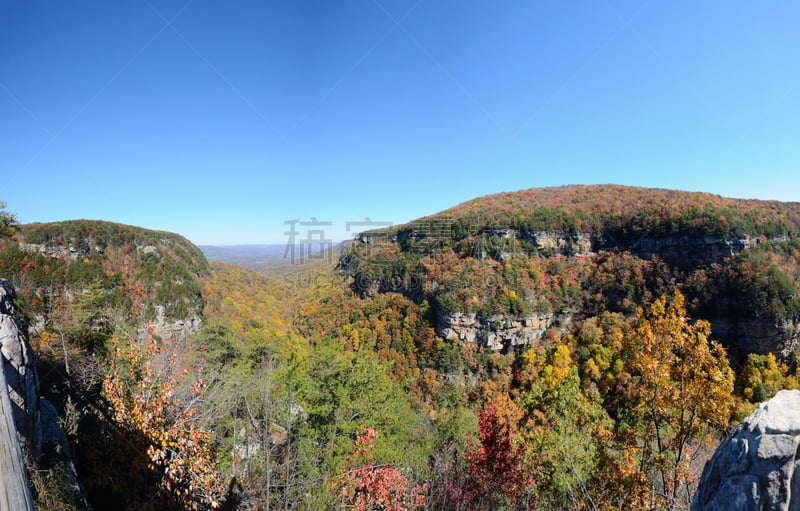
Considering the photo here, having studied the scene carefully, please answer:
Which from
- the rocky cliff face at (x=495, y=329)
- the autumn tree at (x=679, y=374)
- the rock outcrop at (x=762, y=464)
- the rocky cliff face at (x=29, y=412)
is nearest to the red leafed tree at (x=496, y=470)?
the autumn tree at (x=679, y=374)

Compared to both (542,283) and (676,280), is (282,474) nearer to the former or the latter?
(542,283)

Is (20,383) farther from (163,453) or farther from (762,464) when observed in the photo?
(762,464)

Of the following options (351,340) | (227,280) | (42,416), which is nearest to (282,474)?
(42,416)

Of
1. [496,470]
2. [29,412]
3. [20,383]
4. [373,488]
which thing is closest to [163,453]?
[29,412]

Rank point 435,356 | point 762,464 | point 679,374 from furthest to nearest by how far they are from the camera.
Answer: point 435,356, point 679,374, point 762,464

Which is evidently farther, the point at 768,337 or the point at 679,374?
the point at 768,337

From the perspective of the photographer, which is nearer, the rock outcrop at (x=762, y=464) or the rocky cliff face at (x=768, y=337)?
the rock outcrop at (x=762, y=464)

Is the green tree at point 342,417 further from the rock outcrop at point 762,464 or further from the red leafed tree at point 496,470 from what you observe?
the rock outcrop at point 762,464

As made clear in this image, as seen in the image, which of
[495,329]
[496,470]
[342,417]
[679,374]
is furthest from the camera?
[495,329]
